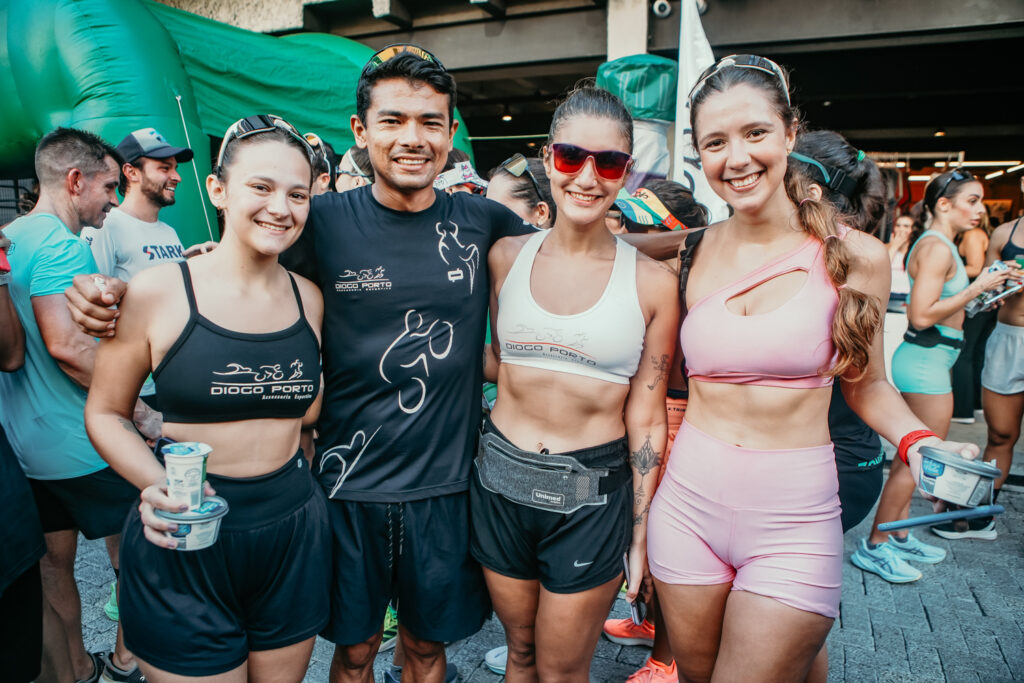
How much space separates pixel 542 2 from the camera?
27.0ft

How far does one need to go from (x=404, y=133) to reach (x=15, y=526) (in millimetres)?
1868

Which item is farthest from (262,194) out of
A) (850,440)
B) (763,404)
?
(850,440)

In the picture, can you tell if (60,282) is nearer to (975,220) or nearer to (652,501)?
(652,501)

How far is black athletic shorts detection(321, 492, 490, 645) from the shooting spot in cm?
220

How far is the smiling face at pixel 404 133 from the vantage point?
7.20 ft

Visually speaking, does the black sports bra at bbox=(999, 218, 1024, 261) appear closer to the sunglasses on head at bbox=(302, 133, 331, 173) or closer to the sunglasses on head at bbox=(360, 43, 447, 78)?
the sunglasses on head at bbox=(360, 43, 447, 78)

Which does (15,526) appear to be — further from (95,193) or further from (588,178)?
(588,178)

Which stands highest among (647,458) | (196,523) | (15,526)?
(196,523)

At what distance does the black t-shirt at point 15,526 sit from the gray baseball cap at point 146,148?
2521 millimetres

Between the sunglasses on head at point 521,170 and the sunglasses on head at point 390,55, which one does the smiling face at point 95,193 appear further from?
the sunglasses on head at point 521,170

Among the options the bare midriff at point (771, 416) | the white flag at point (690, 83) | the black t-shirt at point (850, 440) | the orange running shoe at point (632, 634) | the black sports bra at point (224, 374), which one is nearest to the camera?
the black sports bra at point (224, 374)

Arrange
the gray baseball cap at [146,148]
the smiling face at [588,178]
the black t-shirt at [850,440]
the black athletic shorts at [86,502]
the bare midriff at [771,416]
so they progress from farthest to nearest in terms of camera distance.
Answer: the gray baseball cap at [146,148] < the black athletic shorts at [86,502] < the black t-shirt at [850,440] < the smiling face at [588,178] < the bare midriff at [771,416]

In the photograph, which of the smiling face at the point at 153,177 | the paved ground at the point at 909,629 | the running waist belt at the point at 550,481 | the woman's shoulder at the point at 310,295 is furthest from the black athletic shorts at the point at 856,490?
the smiling face at the point at 153,177

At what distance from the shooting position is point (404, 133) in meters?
2.20
